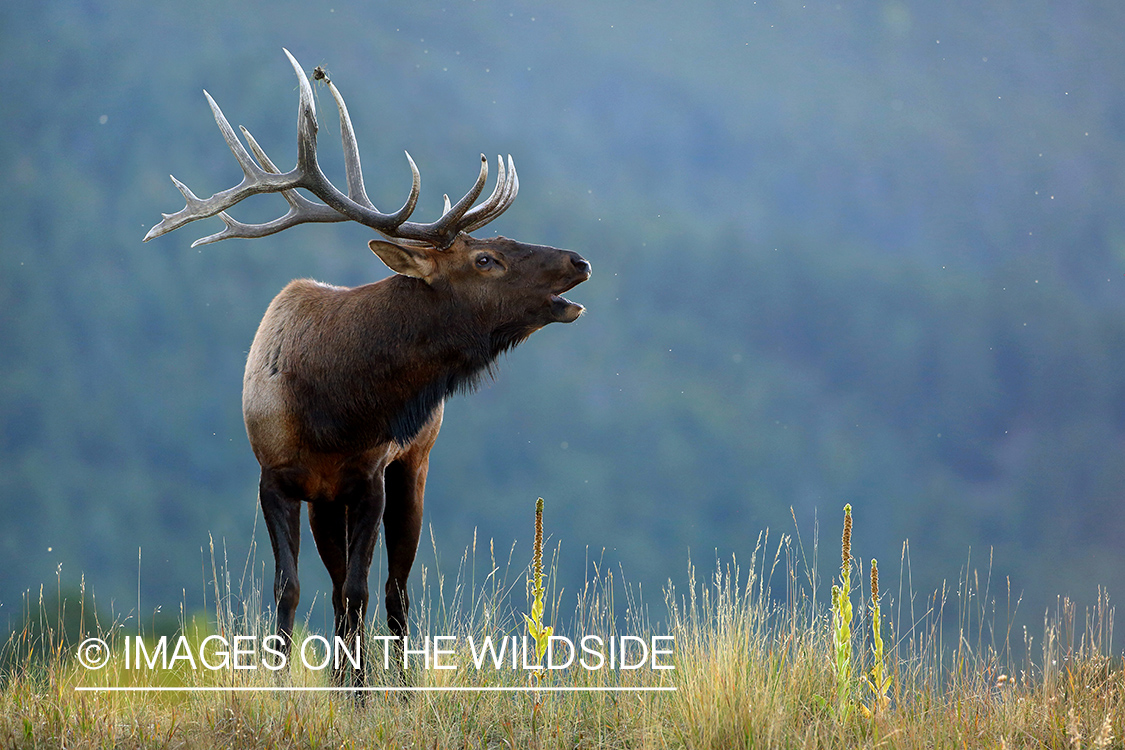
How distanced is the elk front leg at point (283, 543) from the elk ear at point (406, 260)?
1.49 m

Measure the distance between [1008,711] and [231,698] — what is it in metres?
3.78

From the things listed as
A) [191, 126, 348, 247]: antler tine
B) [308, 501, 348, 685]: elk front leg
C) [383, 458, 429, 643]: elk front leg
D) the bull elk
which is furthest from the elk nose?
[308, 501, 348, 685]: elk front leg

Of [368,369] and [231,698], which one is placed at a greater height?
[368,369]

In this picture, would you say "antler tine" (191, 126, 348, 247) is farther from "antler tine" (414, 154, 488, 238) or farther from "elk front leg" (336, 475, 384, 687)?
"elk front leg" (336, 475, 384, 687)

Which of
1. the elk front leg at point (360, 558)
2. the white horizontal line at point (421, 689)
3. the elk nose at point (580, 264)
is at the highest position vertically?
the elk nose at point (580, 264)

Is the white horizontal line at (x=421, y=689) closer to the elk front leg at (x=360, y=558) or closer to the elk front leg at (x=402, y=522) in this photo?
the elk front leg at (x=360, y=558)

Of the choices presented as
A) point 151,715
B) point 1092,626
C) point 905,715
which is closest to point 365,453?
point 151,715

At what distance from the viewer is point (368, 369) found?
6.21m

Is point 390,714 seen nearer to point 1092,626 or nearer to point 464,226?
point 464,226

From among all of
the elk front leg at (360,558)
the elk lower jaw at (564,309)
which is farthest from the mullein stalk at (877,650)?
the elk front leg at (360,558)

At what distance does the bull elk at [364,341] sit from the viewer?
20.0 feet

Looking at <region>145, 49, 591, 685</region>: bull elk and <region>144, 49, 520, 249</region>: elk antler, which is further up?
<region>144, 49, 520, 249</region>: elk antler

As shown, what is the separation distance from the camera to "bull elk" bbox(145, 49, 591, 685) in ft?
20.0

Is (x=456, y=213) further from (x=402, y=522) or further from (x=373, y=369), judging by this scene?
(x=402, y=522)
